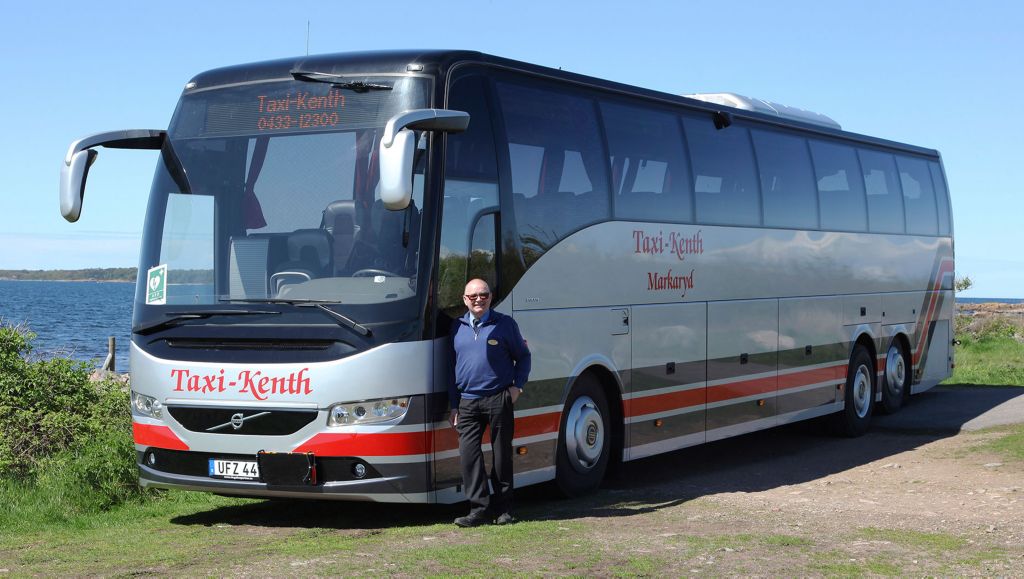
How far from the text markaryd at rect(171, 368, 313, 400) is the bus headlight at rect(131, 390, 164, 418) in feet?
0.93

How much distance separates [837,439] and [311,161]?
32.3 feet

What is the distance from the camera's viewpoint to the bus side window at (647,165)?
11.9 meters

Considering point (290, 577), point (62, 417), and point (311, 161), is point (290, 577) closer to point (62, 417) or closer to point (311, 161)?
point (311, 161)

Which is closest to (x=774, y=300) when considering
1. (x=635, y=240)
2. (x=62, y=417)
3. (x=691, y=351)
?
(x=691, y=351)

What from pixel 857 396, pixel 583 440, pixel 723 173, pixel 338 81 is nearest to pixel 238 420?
pixel 338 81

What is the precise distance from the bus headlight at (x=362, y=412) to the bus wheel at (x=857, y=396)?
9230mm

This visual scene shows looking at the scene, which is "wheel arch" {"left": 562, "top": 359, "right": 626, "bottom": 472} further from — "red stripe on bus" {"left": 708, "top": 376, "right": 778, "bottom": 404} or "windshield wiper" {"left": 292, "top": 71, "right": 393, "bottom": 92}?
"windshield wiper" {"left": 292, "top": 71, "right": 393, "bottom": 92}

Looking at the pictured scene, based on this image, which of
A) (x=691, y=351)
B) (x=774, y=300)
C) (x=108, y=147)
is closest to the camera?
(x=108, y=147)

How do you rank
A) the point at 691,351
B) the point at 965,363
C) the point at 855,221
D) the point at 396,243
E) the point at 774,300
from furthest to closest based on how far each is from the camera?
the point at 965,363 → the point at 855,221 → the point at 774,300 → the point at 691,351 → the point at 396,243

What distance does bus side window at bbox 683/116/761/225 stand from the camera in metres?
13.2

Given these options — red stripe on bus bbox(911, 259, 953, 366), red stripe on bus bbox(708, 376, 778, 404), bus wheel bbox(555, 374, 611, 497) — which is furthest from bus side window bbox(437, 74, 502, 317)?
red stripe on bus bbox(911, 259, 953, 366)

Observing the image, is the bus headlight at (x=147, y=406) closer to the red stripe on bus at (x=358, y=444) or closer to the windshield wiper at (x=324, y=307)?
the windshield wiper at (x=324, y=307)

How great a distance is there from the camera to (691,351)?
13.0 metres

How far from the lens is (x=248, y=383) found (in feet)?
A: 30.7
